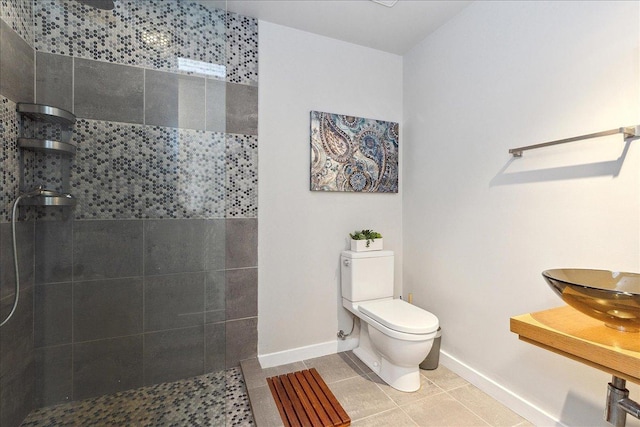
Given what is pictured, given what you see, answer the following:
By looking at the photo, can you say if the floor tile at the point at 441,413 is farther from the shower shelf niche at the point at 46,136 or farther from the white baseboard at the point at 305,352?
the shower shelf niche at the point at 46,136

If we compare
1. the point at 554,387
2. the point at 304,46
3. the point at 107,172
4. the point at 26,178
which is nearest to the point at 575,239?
the point at 554,387

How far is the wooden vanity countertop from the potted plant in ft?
3.94

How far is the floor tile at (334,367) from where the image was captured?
1968mm

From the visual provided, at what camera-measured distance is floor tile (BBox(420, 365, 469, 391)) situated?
1.87m

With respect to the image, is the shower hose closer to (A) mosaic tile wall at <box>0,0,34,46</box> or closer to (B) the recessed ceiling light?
(A) mosaic tile wall at <box>0,0,34,46</box>

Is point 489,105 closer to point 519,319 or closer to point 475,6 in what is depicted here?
point 475,6

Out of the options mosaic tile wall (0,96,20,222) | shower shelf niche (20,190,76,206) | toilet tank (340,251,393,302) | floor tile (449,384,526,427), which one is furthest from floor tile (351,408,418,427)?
mosaic tile wall (0,96,20,222)

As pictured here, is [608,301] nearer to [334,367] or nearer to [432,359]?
[432,359]

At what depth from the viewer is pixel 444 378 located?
1938 mm

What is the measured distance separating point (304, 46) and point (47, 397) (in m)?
2.53

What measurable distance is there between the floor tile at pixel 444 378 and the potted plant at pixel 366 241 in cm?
91

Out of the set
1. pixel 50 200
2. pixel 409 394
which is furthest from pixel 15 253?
pixel 409 394

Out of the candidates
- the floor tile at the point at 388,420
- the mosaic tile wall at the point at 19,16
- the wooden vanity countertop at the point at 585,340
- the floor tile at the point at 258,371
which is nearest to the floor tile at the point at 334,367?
the floor tile at the point at 258,371

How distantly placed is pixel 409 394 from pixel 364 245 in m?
0.98
